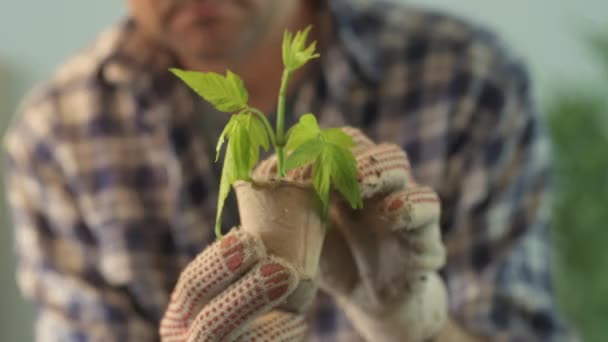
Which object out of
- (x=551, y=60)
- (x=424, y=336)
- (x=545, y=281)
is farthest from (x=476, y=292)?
(x=551, y=60)

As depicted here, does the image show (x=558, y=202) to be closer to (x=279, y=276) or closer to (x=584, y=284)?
(x=584, y=284)

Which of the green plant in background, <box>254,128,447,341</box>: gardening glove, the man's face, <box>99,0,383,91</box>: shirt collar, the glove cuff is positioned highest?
the man's face

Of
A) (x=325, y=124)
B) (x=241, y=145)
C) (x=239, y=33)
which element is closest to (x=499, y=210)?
(x=325, y=124)

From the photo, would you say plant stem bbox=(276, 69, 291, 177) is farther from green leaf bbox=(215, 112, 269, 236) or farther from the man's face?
the man's face

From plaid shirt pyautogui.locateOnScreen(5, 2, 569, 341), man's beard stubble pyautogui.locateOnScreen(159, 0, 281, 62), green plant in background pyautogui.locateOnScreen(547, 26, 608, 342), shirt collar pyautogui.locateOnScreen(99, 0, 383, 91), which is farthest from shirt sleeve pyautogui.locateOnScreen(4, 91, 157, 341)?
green plant in background pyautogui.locateOnScreen(547, 26, 608, 342)

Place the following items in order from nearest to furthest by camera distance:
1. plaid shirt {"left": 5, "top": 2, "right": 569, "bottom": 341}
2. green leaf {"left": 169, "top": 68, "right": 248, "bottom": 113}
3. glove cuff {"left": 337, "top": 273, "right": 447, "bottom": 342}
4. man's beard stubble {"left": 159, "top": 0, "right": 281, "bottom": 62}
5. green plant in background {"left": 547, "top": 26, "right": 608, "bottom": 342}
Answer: green leaf {"left": 169, "top": 68, "right": 248, "bottom": 113} → glove cuff {"left": 337, "top": 273, "right": 447, "bottom": 342} → man's beard stubble {"left": 159, "top": 0, "right": 281, "bottom": 62} → plaid shirt {"left": 5, "top": 2, "right": 569, "bottom": 341} → green plant in background {"left": 547, "top": 26, "right": 608, "bottom": 342}

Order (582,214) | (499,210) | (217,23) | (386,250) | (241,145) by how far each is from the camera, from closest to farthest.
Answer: (241,145) → (386,250) → (217,23) → (499,210) → (582,214)

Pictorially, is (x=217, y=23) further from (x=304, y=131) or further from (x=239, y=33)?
(x=304, y=131)

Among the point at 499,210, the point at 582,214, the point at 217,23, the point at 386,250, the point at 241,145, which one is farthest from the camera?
the point at 582,214
